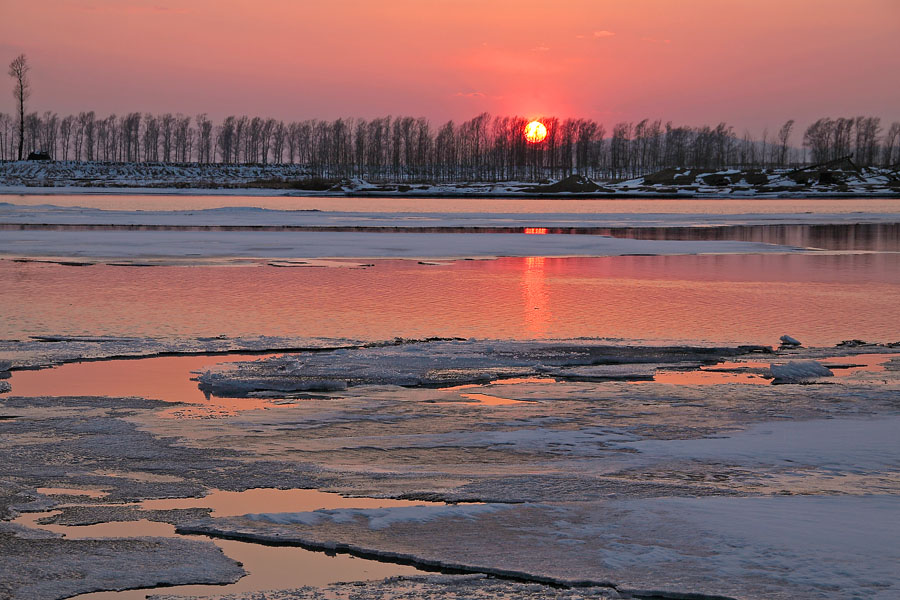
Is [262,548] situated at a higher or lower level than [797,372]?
lower

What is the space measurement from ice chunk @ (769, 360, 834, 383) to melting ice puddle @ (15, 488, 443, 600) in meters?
3.88

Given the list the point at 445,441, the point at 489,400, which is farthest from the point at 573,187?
the point at 445,441

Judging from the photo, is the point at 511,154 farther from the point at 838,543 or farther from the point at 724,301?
the point at 838,543

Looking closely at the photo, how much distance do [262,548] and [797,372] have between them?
4.86 m

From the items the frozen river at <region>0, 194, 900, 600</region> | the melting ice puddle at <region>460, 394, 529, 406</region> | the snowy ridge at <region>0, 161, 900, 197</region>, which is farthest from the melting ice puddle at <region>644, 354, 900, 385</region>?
the snowy ridge at <region>0, 161, 900, 197</region>

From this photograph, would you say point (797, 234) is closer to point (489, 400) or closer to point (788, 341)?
point (788, 341)

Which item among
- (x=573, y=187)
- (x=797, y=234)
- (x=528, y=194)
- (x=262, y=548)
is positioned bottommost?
(x=262, y=548)

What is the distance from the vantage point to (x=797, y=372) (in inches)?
291

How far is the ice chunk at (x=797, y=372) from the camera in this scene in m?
7.31

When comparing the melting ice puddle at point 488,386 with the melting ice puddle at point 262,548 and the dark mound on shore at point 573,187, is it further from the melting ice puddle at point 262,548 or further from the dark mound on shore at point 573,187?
the dark mound on shore at point 573,187

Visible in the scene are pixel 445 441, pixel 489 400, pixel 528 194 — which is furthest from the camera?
pixel 528 194

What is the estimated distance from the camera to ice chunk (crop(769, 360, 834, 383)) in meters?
7.31

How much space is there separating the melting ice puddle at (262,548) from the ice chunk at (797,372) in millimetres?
3876

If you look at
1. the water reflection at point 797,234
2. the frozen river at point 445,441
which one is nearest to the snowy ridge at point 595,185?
the water reflection at point 797,234
